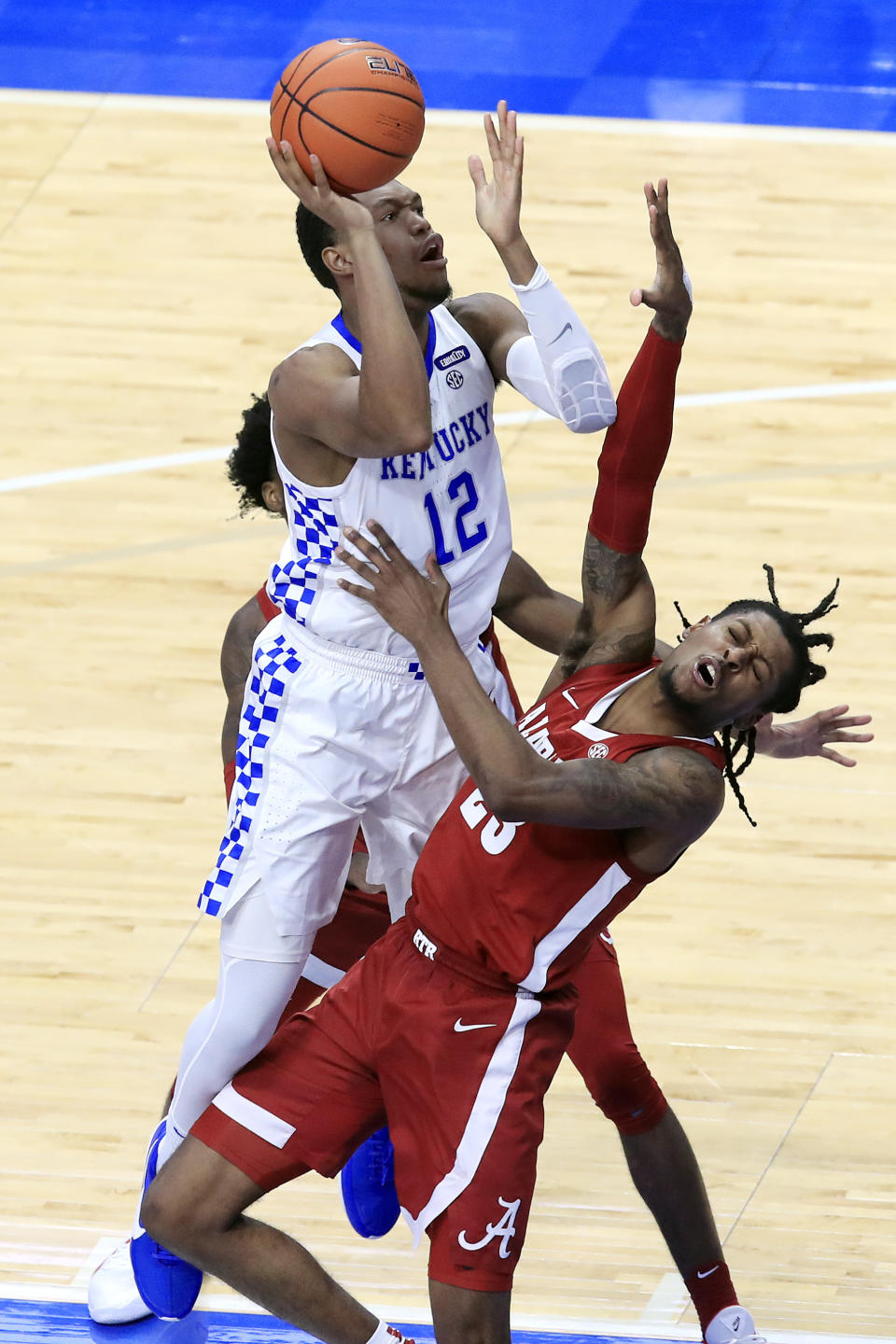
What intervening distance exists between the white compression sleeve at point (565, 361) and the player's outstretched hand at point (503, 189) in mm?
110

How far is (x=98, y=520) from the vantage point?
8.74 metres

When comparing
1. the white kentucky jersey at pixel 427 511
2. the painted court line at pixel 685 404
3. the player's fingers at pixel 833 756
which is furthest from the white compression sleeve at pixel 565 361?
the painted court line at pixel 685 404

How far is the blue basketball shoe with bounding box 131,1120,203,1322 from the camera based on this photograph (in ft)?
16.1

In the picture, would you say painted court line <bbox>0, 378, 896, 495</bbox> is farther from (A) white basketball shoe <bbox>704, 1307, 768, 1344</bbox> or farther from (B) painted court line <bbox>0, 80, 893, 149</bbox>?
(A) white basketball shoe <bbox>704, 1307, 768, 1344</bbox>

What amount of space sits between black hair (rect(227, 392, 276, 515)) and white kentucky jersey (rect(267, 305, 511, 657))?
0.71 metres

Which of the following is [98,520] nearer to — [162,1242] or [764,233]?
[764,233]

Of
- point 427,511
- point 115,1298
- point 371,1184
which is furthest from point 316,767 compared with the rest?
point 115,1298

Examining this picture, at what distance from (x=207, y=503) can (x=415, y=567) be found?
449 centimetres

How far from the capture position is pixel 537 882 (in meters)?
4.38

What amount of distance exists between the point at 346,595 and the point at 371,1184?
1.53 metres

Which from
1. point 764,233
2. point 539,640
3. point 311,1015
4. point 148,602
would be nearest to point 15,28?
point 764,233

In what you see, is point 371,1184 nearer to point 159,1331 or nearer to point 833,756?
point 159,1331

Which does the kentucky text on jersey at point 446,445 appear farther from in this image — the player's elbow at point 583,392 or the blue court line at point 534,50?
the blue court line at point 534,50

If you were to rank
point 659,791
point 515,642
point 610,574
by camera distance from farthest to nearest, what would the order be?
point 515,642
point 610,574
point 659,791
